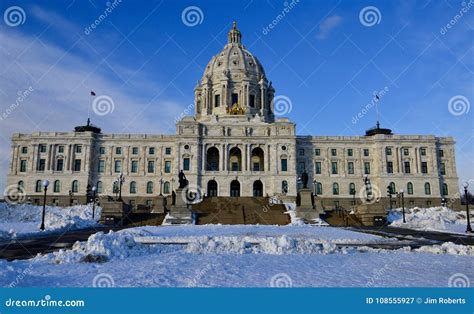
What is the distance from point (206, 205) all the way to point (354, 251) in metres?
34.3

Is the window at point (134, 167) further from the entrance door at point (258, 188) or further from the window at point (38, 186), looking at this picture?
the entrance door at point (258, 188)

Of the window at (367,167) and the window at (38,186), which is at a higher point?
the window at (367,167)

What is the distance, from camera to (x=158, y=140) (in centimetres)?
7106

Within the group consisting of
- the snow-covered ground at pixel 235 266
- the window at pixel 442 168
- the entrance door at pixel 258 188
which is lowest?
the snow-covered ground at pixel 235 266

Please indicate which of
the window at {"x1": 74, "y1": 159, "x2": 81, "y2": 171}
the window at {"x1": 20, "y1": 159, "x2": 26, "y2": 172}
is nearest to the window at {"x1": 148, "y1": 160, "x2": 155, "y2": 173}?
the window at {"x1": 74, "y1": 159, "x2": 81, "y2": 171}

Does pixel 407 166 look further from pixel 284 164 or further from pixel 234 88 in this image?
pixel 234 88

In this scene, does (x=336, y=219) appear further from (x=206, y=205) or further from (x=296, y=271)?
(x=296, y=271)

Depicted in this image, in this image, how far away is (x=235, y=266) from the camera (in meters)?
9.98

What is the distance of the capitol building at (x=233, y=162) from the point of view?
6556 centimetres

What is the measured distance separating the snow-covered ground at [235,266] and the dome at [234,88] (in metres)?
62.1

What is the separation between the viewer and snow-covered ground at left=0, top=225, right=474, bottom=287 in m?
8.02

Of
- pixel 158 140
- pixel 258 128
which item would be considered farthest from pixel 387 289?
pixel 158 140

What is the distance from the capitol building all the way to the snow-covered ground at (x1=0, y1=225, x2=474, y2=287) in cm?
5063

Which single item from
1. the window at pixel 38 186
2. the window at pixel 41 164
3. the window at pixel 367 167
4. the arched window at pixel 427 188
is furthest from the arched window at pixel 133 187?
the arched window at pixel 427 188
